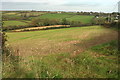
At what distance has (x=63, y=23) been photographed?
184 ft

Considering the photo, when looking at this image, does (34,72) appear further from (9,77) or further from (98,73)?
(98,73)

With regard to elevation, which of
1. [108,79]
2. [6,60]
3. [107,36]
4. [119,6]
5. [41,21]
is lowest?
[108,79]

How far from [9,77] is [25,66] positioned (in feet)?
2.51

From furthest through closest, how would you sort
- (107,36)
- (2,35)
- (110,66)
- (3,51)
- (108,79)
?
(107,36) < (2,35) < (3,51) < (110,66) < (108,79)

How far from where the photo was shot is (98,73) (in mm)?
4328

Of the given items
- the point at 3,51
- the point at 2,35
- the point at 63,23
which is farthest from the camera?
the point at 63,23

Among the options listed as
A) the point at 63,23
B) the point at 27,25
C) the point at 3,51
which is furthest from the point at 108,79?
the point at 63,23

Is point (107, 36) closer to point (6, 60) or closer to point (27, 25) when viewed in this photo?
point (6, 60)

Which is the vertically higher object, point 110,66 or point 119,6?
point 119,6

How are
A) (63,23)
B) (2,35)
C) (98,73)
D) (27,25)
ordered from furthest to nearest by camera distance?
(63,23), (27,25), (2,35), (98,73)

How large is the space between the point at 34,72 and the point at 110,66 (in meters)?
3.17

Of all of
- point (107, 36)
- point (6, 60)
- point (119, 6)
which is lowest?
point (6, 60)

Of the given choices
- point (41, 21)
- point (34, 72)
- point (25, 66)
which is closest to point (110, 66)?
point (34, 72)

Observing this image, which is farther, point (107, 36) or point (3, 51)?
point (107, 36)
